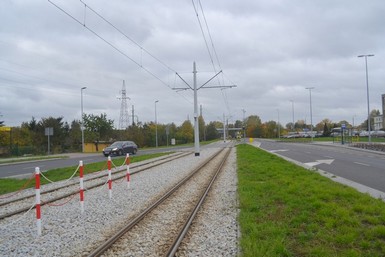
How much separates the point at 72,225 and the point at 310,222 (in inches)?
179

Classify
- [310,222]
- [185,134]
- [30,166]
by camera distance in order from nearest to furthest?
[310,222]
[30,166]
[185,134]

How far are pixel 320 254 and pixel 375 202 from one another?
13.0 ft

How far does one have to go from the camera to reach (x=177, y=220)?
7.77 m

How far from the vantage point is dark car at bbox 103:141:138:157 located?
37.2 m

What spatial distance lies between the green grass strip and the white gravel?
30.4 inches

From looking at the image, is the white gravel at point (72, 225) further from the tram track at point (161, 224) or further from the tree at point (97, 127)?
the tree at point (97, 127)

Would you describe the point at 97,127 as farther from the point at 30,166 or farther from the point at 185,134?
the point at 185,134

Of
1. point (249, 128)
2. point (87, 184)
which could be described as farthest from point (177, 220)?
point (249, 128)

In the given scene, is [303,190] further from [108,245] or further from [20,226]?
[20,226]

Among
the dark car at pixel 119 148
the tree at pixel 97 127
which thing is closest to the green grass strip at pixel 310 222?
the dark car at pixel 119 148

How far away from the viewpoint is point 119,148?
3788 cm

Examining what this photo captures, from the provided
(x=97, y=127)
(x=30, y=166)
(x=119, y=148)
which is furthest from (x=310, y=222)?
(x=97, y=127)

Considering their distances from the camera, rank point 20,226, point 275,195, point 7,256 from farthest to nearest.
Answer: point 275,195 → point 20,226 → point 7,256

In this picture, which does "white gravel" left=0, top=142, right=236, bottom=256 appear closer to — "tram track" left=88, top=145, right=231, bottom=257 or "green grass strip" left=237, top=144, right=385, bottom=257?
"tram track" left=88, top=145, right=231, bottom=257
